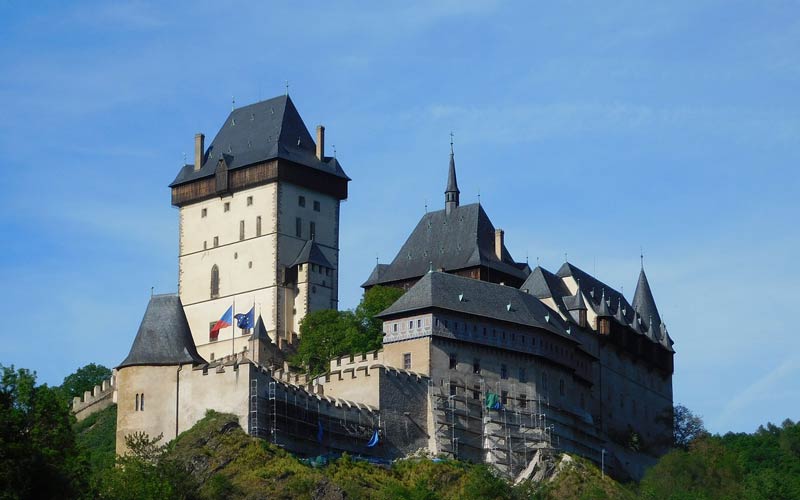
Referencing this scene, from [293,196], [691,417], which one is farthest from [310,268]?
[691,417]

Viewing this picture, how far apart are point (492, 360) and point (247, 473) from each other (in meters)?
17.2

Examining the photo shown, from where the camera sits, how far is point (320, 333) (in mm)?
97688

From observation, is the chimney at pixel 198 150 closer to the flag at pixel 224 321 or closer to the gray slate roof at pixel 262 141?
the gray slate roof at pixel 262 141

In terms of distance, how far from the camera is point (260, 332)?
324 ft

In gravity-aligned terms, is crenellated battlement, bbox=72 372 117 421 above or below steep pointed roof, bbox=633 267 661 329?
below

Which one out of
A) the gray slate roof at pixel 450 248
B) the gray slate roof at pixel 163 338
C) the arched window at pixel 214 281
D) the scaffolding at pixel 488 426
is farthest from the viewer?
the arched window at pixel 214 281

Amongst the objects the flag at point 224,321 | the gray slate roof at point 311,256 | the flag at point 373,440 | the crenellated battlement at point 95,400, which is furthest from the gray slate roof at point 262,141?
the flag at point 373,440

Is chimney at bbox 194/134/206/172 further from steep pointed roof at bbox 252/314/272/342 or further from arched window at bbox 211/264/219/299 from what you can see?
steep pointed roof at bbox 252/314/272/342

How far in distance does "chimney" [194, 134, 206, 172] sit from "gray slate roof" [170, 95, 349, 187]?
246mm

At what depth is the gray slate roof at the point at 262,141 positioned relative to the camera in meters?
107

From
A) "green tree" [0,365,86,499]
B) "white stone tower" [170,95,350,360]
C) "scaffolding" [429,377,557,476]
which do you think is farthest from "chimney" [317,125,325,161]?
"green tree" [0,365,86,499]

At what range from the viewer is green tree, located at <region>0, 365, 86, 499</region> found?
58.2 m

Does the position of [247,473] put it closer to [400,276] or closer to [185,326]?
[185,326]

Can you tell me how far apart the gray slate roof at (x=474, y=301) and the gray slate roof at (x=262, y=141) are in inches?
713
